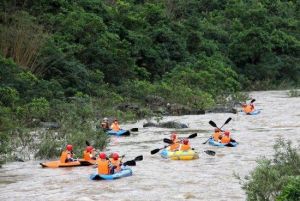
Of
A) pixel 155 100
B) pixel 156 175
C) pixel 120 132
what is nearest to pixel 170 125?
pixel 120 132

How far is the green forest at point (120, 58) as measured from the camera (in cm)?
2428

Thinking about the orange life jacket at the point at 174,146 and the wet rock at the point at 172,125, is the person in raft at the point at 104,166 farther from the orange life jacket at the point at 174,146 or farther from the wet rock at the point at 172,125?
the wet rock at the point at 172,125

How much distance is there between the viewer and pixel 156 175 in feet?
49.4

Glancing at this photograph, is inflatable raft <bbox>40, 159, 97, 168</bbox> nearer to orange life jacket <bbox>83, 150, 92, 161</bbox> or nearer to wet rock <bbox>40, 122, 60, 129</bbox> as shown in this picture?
orange life jacket <bbox>83, 150, 92, 161</bbox>

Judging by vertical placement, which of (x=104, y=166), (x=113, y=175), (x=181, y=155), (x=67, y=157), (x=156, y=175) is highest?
(x=67, y=157)

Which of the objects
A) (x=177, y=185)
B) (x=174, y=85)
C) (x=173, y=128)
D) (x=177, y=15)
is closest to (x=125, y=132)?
(x=173, y=128)

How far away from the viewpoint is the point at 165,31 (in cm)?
4091

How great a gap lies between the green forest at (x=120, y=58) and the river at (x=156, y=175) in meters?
1.77

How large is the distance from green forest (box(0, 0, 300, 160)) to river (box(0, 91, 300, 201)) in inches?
69.5

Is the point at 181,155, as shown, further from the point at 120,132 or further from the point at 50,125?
the point at 50,125

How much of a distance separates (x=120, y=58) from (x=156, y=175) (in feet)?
61.6

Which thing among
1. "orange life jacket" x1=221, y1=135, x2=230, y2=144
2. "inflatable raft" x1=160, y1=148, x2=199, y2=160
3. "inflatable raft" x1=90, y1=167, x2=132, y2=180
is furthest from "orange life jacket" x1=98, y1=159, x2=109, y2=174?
"orange life jacket" x1=221, y1=135, x2=230, y2=144

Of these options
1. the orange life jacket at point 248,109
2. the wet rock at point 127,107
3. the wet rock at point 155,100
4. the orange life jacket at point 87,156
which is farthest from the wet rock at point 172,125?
the orange life jacket at point 87,156

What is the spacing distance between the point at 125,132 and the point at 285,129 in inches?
239
